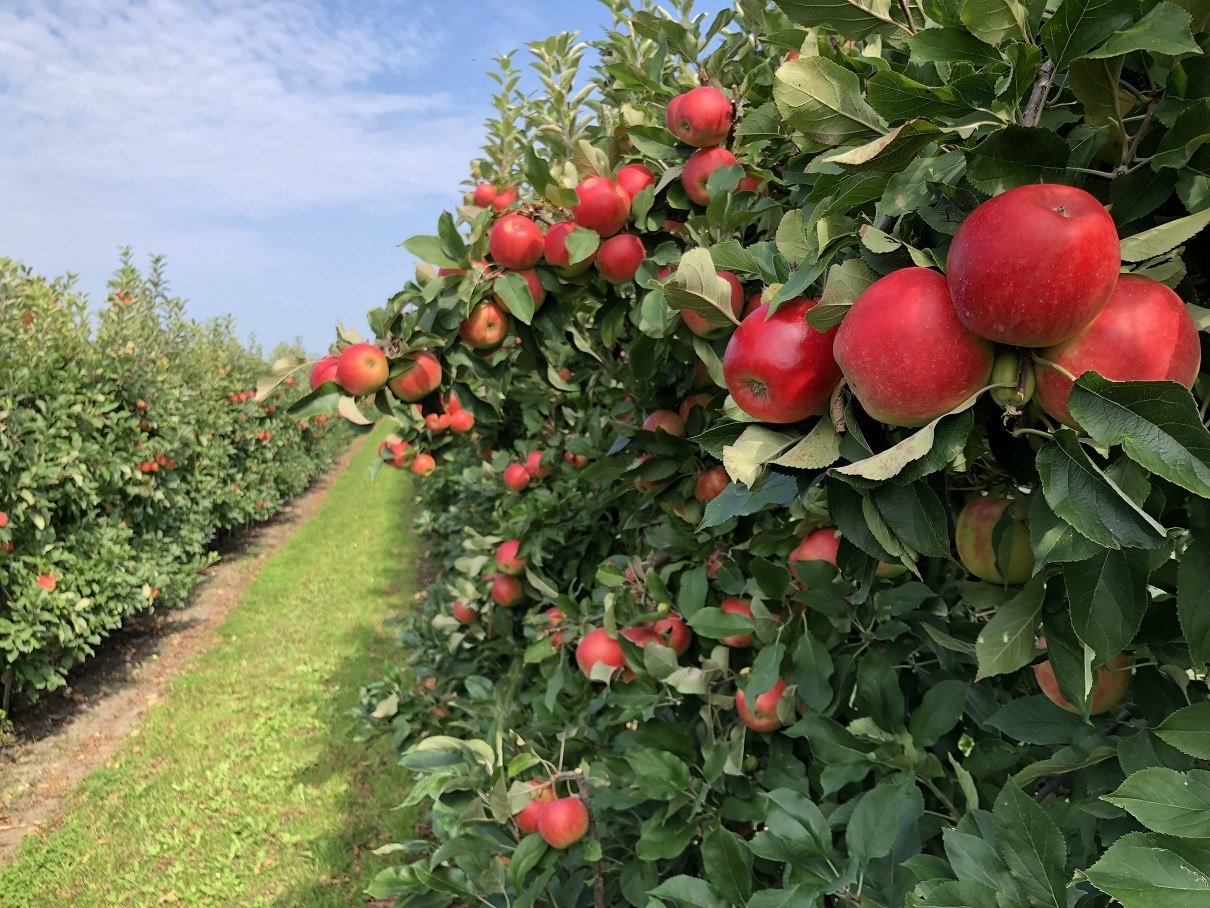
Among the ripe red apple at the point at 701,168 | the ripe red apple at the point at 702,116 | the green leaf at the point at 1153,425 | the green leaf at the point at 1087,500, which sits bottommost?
the green leaf at the point at 1087,500

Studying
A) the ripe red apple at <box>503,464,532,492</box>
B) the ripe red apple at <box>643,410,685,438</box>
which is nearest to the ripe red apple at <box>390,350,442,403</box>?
the ripe red apple at <box>643,410,685,438</box>

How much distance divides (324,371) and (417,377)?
16 cm

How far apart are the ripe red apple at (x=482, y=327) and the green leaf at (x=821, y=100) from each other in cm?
93

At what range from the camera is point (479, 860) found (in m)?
1.68

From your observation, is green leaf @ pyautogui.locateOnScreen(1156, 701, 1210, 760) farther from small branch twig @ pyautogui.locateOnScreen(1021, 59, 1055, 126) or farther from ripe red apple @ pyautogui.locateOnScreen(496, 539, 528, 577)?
ripe red apple @ pyautogui.locateOnScreen(496, 539, 528, 577)

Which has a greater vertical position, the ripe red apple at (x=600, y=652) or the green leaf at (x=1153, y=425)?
the green leaf at (x=1153, y=425)

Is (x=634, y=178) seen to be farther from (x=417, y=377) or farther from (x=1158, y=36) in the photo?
(x=1158, y=36)

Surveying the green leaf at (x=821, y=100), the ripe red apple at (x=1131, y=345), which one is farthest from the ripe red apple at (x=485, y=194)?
the ripe red apple at (x=1131, y=345)

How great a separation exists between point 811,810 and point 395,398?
101cm

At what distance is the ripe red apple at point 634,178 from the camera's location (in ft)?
5.41

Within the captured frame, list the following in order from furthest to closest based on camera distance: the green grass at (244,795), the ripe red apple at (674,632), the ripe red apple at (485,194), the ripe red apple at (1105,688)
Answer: the green grass at (244,795) < the ripe red apple at (485,194) < the ripe red apple at (674,632) < the ripe red apple at (1105,688)

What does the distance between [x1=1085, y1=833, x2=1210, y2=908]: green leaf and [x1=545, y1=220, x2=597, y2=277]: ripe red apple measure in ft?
3.98

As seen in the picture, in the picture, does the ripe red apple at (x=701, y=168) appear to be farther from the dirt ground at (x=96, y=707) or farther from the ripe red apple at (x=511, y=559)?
the dirt ground at (x=96, y=707)

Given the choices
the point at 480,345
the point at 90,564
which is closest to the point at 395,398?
the point at 480,345
